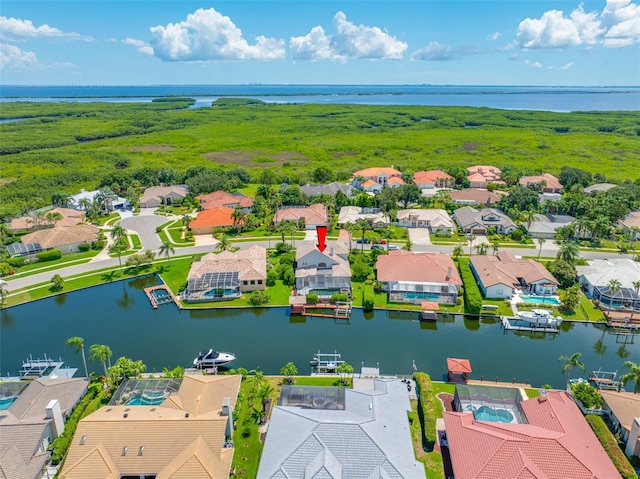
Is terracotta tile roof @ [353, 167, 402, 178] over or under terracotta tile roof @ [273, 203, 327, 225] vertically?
over

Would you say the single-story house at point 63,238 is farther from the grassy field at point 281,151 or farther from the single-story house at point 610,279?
the single-story house at point 610,279

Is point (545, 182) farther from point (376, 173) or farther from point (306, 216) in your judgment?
point (306, 216)

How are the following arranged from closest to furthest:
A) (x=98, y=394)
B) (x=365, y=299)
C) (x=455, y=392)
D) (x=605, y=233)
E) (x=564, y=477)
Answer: (x=564, y=477), (x=455, y=392), (x=98, y=394), (x=365, y=299), (x=605, y=233)

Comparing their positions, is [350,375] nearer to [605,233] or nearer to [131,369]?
[131,369]

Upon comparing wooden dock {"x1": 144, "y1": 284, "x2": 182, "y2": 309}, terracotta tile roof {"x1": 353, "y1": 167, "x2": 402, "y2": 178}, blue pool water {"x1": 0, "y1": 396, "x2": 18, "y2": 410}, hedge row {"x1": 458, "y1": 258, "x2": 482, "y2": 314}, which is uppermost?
terracotta tile roof {"x1": 353, "y1": 167, "x2": 402, "y2": 178}

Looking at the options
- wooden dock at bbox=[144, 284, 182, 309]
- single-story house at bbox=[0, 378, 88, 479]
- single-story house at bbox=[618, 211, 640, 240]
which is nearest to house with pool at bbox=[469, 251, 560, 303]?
single-story house at bbox=[618, 211, 640, 240]

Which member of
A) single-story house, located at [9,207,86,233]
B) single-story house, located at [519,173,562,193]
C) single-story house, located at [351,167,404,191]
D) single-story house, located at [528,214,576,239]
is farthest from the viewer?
single-story house, located at [351,167,404,191]

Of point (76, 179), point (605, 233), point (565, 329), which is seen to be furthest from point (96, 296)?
point (605, 233)

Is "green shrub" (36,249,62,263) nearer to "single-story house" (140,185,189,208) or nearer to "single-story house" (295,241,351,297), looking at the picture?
"single-story house" (140,185,189,208)
